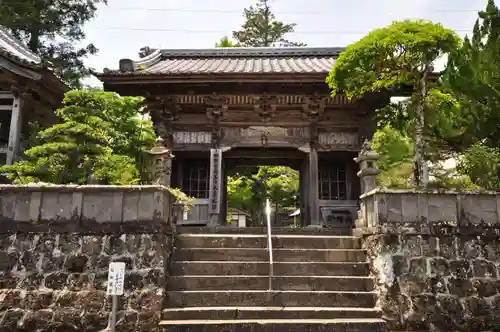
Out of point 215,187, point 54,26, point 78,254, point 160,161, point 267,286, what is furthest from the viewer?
point 54,26

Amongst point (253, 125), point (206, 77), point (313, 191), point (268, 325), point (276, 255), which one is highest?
point (206, 77)

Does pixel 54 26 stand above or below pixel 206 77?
above

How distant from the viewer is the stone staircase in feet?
18.1

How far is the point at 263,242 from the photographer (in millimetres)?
7055

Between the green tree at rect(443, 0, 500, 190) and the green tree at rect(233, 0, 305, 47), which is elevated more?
the green tree at rect(233, 0, 305, 47)

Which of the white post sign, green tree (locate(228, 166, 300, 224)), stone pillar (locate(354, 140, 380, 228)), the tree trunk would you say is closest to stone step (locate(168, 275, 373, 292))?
the white post sign

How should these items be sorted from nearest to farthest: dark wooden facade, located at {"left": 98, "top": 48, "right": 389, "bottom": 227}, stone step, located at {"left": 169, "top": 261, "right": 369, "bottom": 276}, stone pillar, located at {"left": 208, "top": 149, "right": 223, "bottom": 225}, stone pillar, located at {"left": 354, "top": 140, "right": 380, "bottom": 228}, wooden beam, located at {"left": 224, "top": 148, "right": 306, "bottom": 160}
→ stone step, located at {"left": 169, "top": 261, "right": 369, "bottom": 276} → stone pillar, located at {"left": 354, "top": 140, "right": 380, "bottom": 228} → dark wooden facade, located at {"left": 98, "top": 48, "right": 389, "bottom": 227} → stone pillar, located at {"left": 208, "top": 149, "right": 223, "bottom": 225} → wooden beam, located at {"left": 224, "top": 148, "right": 306, "bottom": 160}

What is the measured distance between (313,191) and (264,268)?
4.68 meters

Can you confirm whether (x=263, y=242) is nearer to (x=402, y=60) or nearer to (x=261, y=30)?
(x=402, y=60)

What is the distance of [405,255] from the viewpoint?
6.02 meters

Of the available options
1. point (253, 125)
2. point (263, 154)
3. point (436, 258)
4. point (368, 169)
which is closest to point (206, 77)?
point (253, 125)

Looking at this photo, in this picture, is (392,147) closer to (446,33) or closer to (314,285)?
(446,33)

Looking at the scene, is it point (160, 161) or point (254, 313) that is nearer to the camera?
point (254, 313)

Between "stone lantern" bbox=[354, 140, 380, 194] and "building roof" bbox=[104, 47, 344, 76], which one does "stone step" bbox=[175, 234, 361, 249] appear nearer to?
"stone lantern" bbox=[354, 140, 380, 194]
